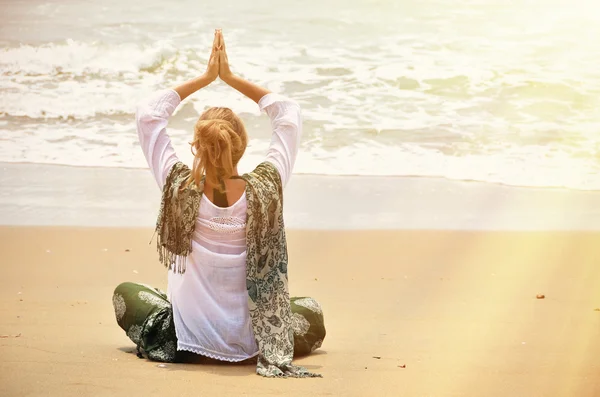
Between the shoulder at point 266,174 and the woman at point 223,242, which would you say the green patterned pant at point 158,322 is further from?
the shoulder at point 266,174

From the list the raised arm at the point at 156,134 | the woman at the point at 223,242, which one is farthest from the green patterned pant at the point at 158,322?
the raised arm at the point at 156,134

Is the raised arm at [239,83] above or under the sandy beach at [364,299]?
above

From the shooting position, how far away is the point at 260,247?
2.97 m

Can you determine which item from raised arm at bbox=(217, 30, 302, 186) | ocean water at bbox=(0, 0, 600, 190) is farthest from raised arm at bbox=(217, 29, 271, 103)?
ocean water at bbox=(0, 0, 600, 190)

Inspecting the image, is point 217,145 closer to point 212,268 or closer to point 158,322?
point 212,268

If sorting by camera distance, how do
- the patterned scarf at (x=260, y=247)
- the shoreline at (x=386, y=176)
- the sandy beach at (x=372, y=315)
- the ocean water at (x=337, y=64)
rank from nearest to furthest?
the sandy beach at (x=372, y=315), the patterned scarf at (x=260, y=247), the shoreline at (x=386, y=176), the ocean water at (x=337, y=64)

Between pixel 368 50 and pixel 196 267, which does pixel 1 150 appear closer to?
pixel 368 50

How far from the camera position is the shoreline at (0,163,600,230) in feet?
22.0

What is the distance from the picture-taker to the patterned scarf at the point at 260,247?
2951 mm

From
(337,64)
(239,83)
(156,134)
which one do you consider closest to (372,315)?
(239,83)

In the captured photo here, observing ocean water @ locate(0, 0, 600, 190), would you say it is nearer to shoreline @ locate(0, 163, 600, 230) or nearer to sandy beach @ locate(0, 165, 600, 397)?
shoreline @ locate(0, 163, 600, 230)

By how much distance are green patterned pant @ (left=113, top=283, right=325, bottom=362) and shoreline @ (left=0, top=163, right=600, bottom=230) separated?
3.21 m

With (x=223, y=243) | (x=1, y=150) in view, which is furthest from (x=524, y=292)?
(x=1, y=150)

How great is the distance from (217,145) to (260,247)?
0.35m
